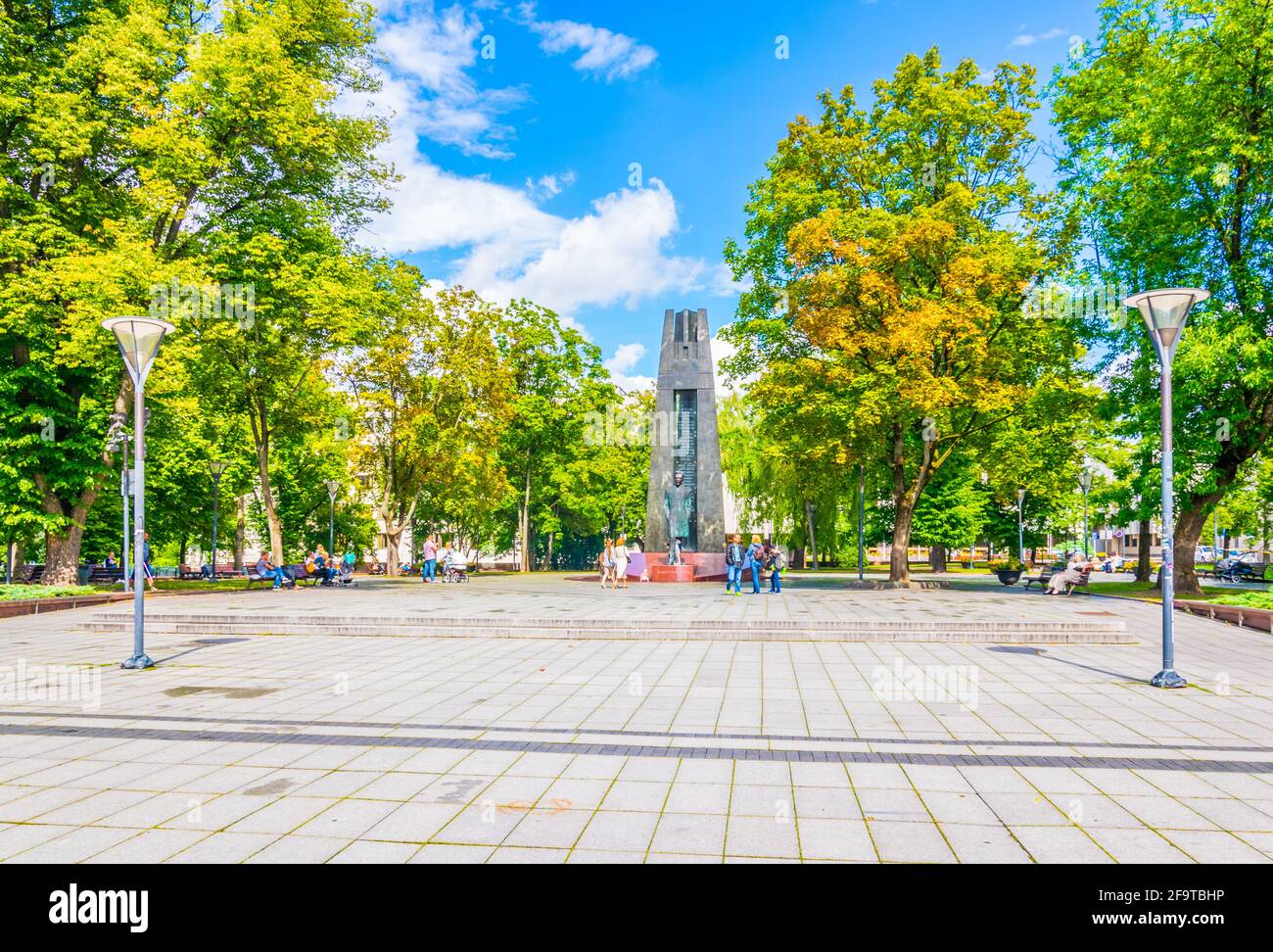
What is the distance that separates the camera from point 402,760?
19.5 ft

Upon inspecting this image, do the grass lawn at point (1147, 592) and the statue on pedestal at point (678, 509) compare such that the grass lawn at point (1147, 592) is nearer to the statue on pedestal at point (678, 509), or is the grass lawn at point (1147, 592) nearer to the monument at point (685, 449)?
the monument at point (685, 449)

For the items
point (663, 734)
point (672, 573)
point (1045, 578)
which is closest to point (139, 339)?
point (663, 734)

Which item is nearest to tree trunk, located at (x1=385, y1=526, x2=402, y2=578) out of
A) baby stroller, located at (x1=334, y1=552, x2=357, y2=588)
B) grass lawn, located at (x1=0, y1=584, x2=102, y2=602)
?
baby stroller, located at (x1=334, y1=552, x2=357, y2=588)

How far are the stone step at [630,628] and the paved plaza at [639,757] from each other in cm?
113

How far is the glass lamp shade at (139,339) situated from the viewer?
1024 centimetres

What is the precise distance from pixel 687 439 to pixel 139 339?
76.2ft

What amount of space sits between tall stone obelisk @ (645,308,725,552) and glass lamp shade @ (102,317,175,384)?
21.9 metres

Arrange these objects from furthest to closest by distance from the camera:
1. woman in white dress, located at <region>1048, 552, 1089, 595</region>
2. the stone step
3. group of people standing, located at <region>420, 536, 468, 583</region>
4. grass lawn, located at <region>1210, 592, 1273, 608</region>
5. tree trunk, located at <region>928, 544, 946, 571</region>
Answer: tree trunk, located at <region>928, 544, 946, 571</region>
group of people standing, located at <region>420, 536, 468, 583</region>
woman in white dress, located at <region>1048, 552, 1089, 595</region>
grass lawn, located at <region>1210, 592, 1273, 608</region>
the stone step

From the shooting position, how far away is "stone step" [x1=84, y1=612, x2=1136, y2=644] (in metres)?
13.1

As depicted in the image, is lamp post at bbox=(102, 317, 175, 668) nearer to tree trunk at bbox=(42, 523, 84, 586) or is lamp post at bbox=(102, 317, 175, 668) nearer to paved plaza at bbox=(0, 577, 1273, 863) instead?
paved plaza at bbox=(0, 577, 1273, 863)

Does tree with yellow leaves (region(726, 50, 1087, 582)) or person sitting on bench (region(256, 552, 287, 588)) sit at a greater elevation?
tree with yellow leaves (region(726, 50, 1087, 582))
